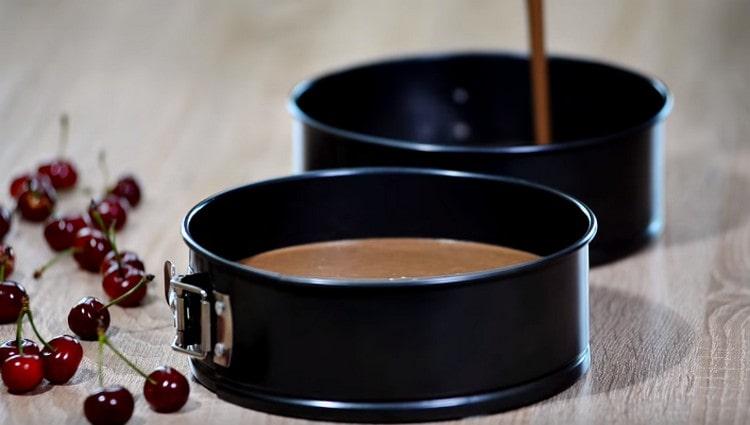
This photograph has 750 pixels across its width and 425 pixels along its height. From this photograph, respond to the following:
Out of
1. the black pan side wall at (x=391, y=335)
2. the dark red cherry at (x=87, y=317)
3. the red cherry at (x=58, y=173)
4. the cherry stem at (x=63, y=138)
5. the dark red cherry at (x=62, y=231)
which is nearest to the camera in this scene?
the black pan side wall at (x=391, y=335)

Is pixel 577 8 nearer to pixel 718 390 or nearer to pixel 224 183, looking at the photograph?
pixel 224 183

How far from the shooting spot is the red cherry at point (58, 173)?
236 centimetres

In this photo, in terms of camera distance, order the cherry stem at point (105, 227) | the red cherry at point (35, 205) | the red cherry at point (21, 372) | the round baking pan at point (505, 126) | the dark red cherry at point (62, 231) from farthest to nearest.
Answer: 1. the red cherry at point (35, 205)
2. the dark red cherry at point (62, 231)
3. the round baking pan at point (505, 126)
4. the cherry stem at point (105, 227)
5. the red cherry at point (21, 372)

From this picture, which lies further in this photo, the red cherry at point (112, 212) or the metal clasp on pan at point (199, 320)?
the red cherry at point (112, 212)

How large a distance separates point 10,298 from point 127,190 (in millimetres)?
501

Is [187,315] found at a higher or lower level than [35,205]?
higher

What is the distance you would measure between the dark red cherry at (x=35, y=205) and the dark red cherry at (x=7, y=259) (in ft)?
0.64

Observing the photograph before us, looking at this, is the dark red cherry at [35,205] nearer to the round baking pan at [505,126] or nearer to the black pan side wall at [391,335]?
the round baking pan at [505,126]

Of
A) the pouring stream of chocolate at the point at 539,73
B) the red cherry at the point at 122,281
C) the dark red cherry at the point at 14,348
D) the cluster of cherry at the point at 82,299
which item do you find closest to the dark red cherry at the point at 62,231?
the cluster of cherry at the point at 82,299

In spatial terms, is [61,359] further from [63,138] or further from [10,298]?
[63,138]

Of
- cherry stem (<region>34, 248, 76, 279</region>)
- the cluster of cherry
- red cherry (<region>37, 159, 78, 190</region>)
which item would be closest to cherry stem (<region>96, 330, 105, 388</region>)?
the cluster of cherry

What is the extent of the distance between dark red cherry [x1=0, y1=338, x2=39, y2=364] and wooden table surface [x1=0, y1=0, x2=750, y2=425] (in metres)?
0.05

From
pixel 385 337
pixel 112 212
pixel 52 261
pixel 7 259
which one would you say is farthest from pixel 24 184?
pixel 385 337

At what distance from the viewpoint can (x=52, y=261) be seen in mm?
2010
